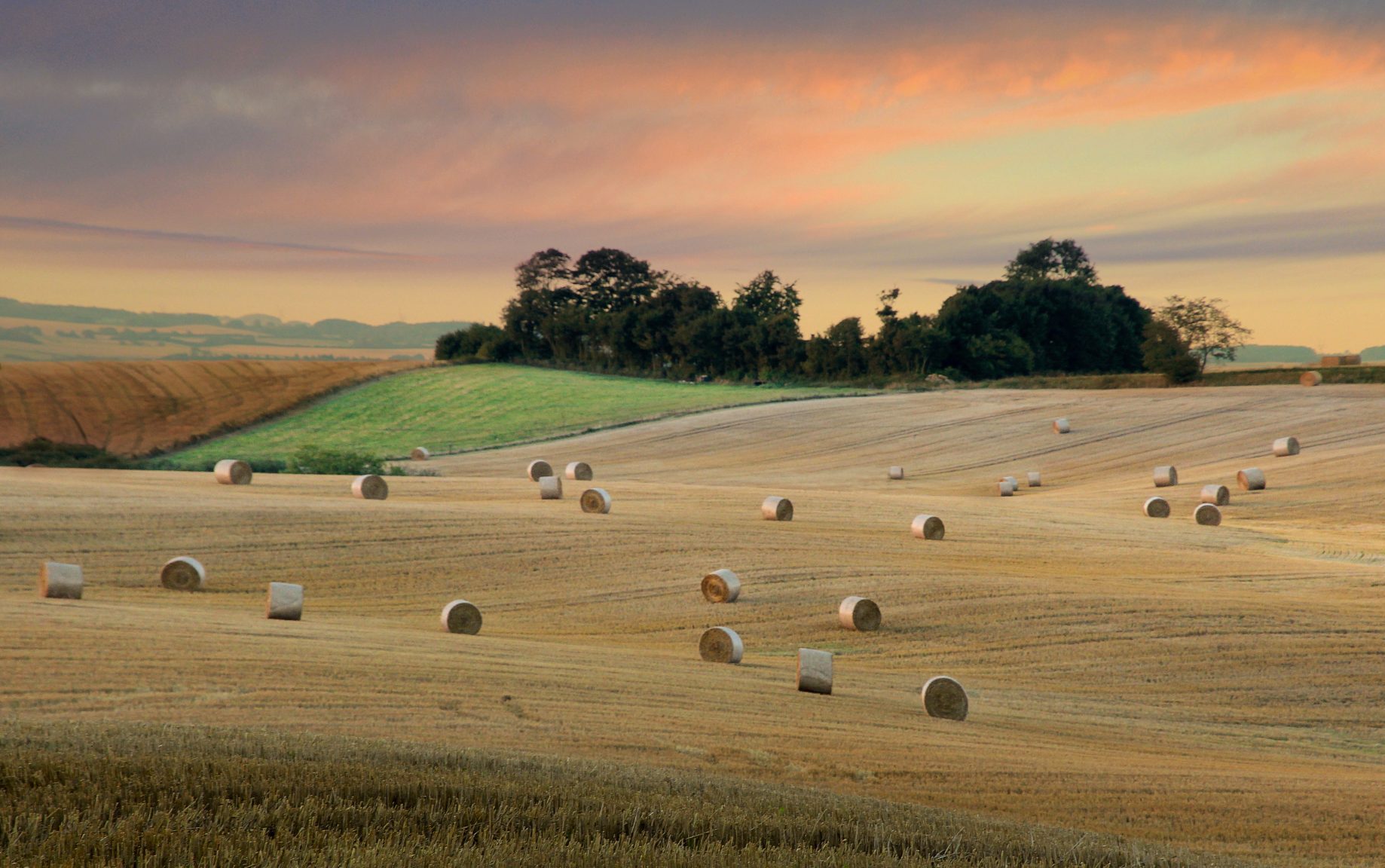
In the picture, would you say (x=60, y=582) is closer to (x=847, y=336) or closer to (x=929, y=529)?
(x=929, y=529)

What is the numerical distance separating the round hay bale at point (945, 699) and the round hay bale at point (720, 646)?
2.85m

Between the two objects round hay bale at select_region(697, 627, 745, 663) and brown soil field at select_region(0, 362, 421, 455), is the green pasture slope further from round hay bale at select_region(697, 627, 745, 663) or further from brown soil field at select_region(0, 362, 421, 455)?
round hay bale at select_region(697, 627, 745, 663)

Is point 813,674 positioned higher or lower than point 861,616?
higher

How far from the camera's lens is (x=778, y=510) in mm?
23734

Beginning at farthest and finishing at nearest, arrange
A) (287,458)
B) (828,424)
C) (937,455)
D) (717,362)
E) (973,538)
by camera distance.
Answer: (717,362) → (828,424) → (287,458) → (937,455) → (973,538)

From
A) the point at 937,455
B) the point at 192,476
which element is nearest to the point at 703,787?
the point at 192,476

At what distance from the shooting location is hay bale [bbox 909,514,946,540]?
22.8 metres

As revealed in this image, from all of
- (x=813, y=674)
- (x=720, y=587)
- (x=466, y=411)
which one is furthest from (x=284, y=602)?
(x=466, y=411)

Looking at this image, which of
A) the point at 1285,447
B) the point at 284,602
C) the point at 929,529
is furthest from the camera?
the point at 1285,447

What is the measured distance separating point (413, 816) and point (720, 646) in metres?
8.92

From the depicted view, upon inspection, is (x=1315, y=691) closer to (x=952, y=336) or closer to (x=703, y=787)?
(x=703, y=787)

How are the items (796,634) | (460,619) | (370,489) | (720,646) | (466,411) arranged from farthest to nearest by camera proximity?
(466,411) → (370,489) → (796,634) → (460,619) → (720,646)

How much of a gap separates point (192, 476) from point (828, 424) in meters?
29.4

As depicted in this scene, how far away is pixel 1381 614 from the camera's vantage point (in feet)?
58.3
